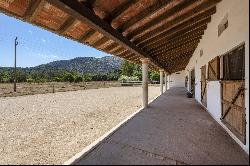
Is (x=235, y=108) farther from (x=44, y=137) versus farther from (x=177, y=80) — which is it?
(x=177, y=80)

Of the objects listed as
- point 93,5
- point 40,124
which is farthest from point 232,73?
point 40,124

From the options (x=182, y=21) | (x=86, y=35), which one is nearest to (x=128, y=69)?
(x=182, y=21)

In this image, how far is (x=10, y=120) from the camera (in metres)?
9.37

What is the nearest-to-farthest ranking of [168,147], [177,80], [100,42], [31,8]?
[31,8], [168,147], [100,42], [177,80]

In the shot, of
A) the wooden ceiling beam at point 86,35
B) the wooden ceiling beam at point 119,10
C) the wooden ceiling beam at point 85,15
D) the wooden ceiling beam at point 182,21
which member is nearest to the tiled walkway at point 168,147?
the wooden ceiling beam at point 85,15

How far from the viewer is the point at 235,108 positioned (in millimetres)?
4602

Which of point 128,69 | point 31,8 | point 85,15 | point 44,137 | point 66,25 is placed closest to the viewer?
point 31,8

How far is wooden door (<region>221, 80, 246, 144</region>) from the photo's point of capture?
4.06m

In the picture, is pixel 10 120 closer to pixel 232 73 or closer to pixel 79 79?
pixel 232 73

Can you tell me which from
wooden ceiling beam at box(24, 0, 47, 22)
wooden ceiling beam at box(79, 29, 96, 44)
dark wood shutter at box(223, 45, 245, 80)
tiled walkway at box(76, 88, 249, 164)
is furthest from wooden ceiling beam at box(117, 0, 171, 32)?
tiled walkway at box(76, 88, 249, 164)

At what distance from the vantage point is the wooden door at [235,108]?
4059 millimetres

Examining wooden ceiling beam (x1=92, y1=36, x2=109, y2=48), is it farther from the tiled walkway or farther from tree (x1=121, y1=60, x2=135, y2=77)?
tree (x1=121, y1=60, x2=135, y2=77)

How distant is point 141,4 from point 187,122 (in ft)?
12.3

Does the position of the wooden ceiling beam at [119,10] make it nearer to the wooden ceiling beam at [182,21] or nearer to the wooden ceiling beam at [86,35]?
the wooden ceiling beam at [86,35]
